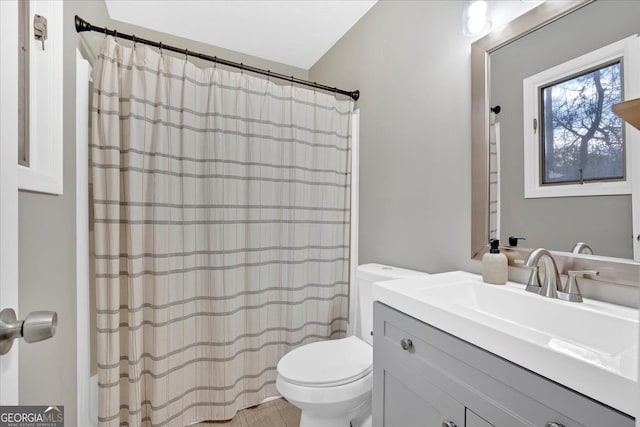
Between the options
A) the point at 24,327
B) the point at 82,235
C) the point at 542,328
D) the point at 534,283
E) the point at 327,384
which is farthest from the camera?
the point at 82,235

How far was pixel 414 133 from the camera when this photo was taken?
160 centimetres

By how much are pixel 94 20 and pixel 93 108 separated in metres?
0.62

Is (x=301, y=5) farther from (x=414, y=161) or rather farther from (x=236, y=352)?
Result: (x=236, y=352)

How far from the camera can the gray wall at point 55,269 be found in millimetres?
765

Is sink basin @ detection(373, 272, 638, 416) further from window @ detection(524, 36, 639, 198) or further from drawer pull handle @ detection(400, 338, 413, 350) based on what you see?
window @ detection(524, 36, 639, 198)

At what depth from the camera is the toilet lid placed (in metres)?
1.25

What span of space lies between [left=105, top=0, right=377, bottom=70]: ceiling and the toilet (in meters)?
1.74

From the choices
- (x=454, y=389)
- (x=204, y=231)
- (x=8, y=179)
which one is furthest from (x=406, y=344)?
(x=204, y=231)

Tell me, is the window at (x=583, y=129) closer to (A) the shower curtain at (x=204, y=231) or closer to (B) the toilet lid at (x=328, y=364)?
(B) the toilet lid at (x=328, y=364)

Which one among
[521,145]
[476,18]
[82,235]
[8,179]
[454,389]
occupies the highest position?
[476,18]

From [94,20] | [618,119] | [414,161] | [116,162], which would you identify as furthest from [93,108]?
[618,119]

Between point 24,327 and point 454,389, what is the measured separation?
94 cm

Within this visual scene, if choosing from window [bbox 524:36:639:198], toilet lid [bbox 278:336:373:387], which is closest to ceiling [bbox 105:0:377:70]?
window [bbox 524:36:639:198]

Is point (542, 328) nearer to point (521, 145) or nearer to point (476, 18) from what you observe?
point (521, 145)
